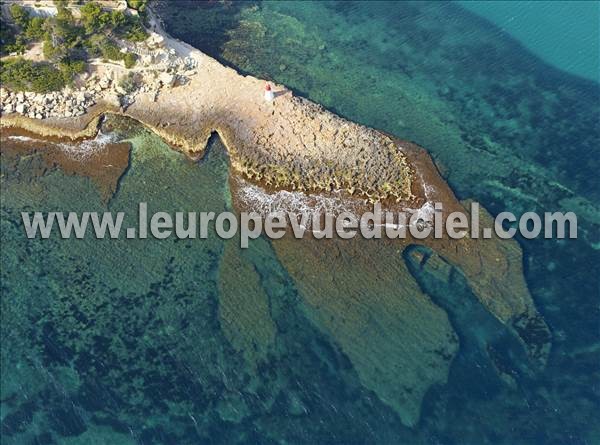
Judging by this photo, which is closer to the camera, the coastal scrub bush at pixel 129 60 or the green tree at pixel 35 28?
the coastal scrub bush at pixel 129 60

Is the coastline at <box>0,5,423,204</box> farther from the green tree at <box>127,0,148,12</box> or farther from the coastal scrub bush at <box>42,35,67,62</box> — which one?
the green tree at <box>127,0,148,12</box>

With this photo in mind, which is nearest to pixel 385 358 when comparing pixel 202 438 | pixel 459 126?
pixel 202 438

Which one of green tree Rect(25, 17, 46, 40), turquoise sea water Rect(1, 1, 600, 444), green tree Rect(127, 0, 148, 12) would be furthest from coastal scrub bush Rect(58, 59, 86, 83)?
green tree Rect(127, 0, 148, 12)

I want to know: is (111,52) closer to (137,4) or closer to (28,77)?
(137,4)

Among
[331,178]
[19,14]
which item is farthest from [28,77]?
[331,178]

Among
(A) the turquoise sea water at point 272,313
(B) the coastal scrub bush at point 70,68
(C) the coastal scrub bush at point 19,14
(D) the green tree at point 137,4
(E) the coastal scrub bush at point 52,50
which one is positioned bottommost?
(A) the turquoise sea water at point 272,313

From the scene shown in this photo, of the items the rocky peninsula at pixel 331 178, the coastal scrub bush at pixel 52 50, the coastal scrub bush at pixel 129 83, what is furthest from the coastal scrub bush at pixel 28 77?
the coastal scrub bush at pixel 129 83

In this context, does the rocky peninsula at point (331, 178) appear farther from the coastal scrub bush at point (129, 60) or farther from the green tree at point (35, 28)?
the green tree at point (35, 28)

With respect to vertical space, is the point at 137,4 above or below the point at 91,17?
above
